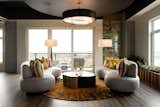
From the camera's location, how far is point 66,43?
9891 mm

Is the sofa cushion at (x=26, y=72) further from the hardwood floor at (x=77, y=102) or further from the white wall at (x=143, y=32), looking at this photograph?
the white wall at (x=143, y=32)

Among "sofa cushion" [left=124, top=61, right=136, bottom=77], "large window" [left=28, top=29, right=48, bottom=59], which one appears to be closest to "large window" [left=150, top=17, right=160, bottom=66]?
"sofa cushion" [left=124, top=61, right=136, bottom=77]

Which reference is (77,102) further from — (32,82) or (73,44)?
(73,44)

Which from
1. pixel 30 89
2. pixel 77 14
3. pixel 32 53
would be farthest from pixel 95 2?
pixel 32 53

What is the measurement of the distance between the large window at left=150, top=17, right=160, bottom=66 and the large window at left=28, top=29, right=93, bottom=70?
3.23 meters

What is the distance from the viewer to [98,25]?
9.72 m

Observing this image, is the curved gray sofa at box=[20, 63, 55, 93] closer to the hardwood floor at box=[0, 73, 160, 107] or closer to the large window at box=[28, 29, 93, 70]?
the hardwood floor at box=[0, 73, 160, 107]

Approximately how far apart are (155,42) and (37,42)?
226 inches

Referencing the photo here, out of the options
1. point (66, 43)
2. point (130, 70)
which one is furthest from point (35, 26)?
point (130, 70)

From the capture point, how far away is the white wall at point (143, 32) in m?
7.49

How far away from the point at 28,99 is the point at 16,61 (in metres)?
5.82

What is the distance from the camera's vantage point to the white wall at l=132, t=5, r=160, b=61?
24.6 feet

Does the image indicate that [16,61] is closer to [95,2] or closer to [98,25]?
[98,25]

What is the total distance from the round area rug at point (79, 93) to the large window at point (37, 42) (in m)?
4.79
